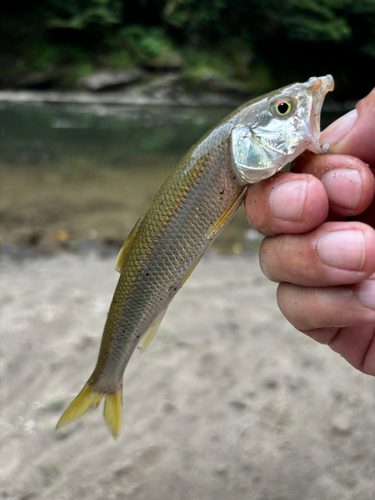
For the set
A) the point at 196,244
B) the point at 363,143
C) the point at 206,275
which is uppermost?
the point at 363,143

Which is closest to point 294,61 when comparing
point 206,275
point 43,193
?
point 43,193

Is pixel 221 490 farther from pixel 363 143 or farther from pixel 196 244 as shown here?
pixel 363 143

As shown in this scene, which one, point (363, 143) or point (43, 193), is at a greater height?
point (363, 143)

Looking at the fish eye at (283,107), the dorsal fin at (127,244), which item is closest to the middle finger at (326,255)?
the fish eye at (283,107)

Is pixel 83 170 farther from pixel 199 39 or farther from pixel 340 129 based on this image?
pixel 199 39

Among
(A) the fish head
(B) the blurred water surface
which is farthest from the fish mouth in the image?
(B) the blurred water surface

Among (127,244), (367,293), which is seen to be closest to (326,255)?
(367,293)
